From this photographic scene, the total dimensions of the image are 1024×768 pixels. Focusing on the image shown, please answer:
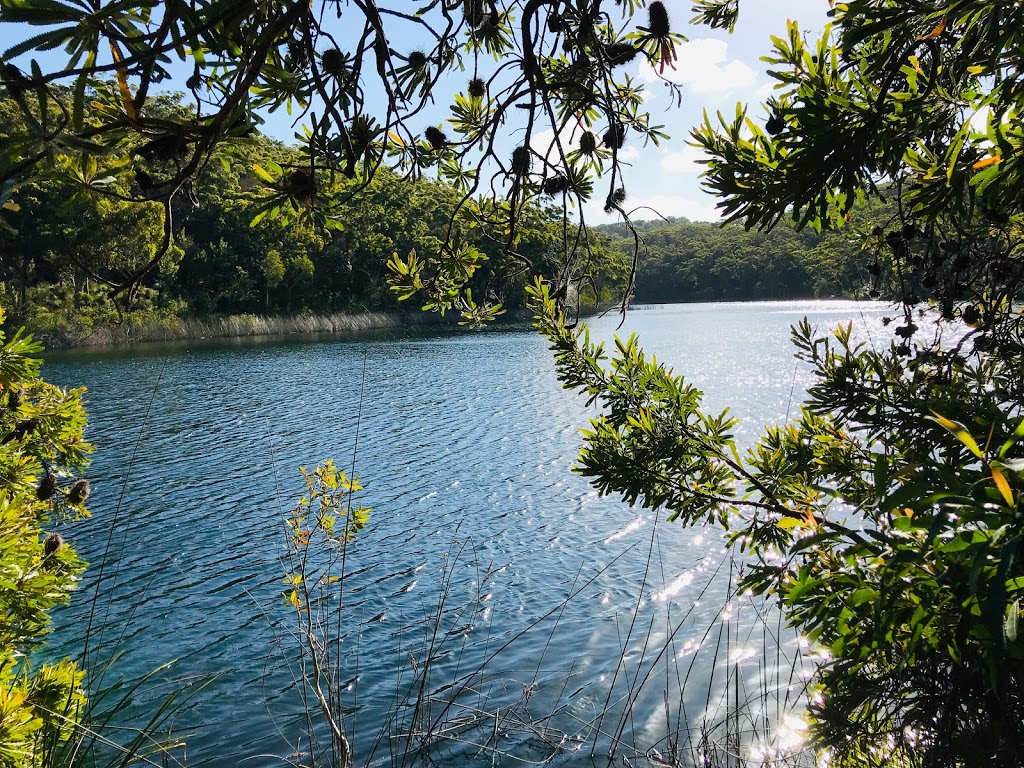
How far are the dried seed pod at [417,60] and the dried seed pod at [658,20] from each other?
604mm

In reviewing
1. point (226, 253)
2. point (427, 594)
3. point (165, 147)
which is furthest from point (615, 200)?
point (226, 253)

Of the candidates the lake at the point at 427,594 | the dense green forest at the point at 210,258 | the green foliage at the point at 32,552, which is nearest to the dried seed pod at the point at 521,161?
the lake at the point at 427,594

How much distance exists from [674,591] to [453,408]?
39.2 ft

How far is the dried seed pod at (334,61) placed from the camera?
152 cm

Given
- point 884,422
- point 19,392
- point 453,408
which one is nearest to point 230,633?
point 19,392

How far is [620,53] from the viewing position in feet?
6.07

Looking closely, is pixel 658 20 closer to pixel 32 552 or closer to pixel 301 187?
pixel 301 187

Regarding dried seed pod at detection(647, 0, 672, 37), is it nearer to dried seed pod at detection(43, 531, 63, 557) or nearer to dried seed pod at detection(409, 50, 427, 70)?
dried seed pod at detection(409, 50, 427, 70)

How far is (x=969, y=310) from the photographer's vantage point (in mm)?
2361

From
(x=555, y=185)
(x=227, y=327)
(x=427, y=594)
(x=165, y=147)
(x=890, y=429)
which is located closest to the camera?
(x=165, y=147)

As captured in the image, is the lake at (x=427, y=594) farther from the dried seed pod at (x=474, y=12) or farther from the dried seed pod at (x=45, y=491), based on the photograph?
the dried seed pod at (x=474, y=12)

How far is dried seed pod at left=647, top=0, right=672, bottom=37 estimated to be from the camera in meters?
1.81

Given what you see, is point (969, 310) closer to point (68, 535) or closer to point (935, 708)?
point (935, 708)

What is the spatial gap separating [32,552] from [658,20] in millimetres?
2541
